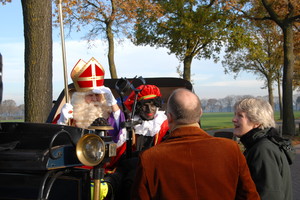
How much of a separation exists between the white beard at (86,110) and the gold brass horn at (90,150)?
149 cm

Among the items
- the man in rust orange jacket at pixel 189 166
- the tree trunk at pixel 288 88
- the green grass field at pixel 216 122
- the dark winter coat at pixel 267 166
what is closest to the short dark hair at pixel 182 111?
the man in rust orange jacket at pixel 189 166

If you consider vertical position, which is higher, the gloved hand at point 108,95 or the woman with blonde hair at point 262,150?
the gloved hand at point 108,95

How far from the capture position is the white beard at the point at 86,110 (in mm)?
3863

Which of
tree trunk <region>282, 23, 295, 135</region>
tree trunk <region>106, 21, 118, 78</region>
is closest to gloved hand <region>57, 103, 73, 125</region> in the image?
tree trunk <region>106, 21, 118, 78</region>

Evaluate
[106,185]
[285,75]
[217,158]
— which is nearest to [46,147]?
[106,185]

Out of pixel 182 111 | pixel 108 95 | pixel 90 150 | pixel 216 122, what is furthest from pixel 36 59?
pixel 216 122

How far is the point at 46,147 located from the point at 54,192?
0.99 ft

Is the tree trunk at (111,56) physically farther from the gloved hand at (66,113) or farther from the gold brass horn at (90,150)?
the gold brass horn at (90,150)

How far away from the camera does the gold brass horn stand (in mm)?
2244

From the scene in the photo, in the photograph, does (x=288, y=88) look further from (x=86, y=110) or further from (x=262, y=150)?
(x=262, y=150)

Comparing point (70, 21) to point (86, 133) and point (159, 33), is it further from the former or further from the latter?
point (86, 133)

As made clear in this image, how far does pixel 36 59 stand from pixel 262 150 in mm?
3573

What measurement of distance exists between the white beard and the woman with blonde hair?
164 centimetres

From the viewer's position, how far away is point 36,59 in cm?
499
